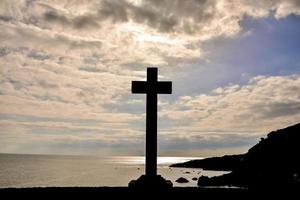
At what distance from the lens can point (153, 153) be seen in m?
14.5

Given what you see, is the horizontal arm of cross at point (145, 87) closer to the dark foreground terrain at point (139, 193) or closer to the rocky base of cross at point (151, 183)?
the rocky base of cross at point (151, 183)

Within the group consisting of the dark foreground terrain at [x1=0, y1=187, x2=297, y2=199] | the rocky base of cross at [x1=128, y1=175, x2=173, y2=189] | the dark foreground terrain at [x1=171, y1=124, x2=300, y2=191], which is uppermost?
the dark foreground terrain at [x1=171, y1=124, x2=300, y2=191]

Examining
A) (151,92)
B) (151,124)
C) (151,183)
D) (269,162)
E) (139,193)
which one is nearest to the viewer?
(139,193)

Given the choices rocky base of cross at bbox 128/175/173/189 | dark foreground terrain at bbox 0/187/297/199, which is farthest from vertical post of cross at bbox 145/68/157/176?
dark foreground terrain at bbox 0/187/297/199

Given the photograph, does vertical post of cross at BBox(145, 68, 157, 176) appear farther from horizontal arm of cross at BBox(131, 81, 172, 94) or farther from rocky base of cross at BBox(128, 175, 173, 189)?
rocky base of cross at BBox(128, 175, 173, 189)

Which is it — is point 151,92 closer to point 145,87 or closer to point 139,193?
point 145,87

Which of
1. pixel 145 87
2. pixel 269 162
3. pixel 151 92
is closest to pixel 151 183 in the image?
pixel 151 92

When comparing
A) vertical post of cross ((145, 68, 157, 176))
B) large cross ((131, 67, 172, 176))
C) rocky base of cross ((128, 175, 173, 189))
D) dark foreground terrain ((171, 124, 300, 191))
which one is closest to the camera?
rocky base of cross ((128, 175, 173, 189))

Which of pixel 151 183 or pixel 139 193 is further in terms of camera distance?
pixel 151 183

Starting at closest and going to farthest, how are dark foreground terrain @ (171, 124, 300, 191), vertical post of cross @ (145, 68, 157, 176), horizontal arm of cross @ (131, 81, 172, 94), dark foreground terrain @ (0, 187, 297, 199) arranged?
dark foreground terrain @ (0, 187, 297, 199) < vertical post of cross @ (145, 68, 157, 176) < horizontal arm of cross @ (131, 81, 172, 94) < dark foreground terrain @ (171, 124, 300, 191)

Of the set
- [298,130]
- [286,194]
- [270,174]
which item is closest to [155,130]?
[286,194]

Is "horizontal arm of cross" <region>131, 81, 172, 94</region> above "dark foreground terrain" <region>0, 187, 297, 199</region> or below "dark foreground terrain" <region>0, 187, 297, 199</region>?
above

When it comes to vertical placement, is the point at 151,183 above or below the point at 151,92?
below

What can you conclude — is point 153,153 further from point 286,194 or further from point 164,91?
point 286,194
